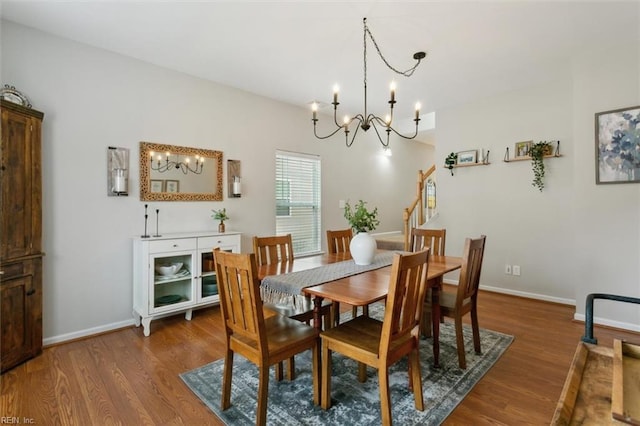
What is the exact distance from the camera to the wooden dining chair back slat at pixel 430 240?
3.03 meters

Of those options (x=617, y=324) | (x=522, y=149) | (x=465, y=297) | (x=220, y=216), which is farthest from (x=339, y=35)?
(x=617, y=324)

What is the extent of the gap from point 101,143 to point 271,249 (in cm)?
197

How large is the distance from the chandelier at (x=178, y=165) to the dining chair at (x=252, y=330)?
2054 millimetres

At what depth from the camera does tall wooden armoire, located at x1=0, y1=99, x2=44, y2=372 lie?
2248mm

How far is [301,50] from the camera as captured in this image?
300cm

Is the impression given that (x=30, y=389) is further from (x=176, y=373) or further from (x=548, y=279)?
(x=548, y=279)

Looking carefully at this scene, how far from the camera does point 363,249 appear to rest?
2434 millimetres

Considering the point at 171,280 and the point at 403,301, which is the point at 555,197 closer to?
the point at 403,301

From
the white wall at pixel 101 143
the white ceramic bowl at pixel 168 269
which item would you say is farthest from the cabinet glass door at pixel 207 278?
the white wall at pixel 101 143

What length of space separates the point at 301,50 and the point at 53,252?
9.60ft

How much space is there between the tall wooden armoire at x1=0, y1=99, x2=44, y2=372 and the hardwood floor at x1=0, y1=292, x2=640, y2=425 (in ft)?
0.71

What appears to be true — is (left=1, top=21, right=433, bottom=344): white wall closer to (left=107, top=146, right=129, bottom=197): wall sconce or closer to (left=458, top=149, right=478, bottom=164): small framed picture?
(left=107, top=146, right=129, bottom=197): wall sconce

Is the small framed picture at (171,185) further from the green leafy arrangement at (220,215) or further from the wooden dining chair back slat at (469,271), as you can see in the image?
the wooden dining chair back slat at (469,271)

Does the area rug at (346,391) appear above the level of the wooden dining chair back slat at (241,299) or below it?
below
